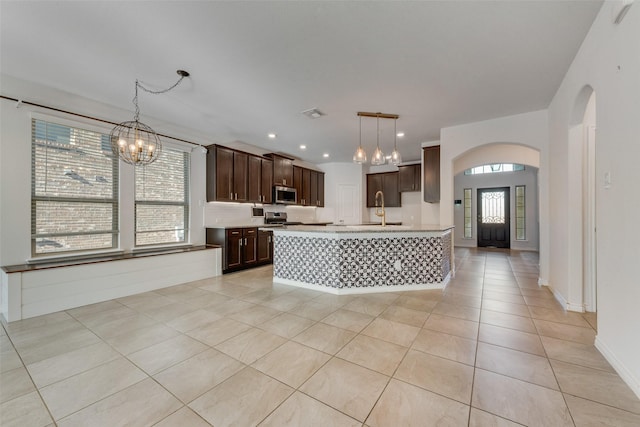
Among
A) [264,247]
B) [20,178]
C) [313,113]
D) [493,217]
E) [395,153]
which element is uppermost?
[313,113]

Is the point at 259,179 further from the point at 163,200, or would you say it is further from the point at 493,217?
the point at 493,217

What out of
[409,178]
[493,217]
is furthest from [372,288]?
[493,217]

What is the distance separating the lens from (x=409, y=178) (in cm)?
723

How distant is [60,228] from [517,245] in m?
10.5

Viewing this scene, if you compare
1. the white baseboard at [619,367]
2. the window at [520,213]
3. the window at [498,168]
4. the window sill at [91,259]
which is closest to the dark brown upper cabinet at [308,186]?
the window sill at [91,259]

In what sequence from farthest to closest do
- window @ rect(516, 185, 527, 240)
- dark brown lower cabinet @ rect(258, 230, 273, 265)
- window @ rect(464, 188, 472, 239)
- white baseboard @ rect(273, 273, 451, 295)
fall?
window @ rect(464, 188, 472, 239) → window @ rect(516, 185, 527, 240) → dark brown lower cabinet @ rect(258, 230, 273, 265) → white baseboard @ rect(273, 273, 451, 295)

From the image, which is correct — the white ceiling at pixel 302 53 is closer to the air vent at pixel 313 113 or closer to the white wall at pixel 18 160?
the air vent at pixel 313 113

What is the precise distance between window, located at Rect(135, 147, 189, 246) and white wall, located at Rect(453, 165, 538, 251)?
824 cm

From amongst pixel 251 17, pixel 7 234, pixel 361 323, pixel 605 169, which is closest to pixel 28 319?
pixel 7 234

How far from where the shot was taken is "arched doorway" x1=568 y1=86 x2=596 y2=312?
2709mm

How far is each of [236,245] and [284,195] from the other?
1.95 m

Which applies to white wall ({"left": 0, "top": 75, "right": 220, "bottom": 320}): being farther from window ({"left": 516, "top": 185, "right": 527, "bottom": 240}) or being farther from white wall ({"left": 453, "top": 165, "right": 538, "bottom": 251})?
window ({"left": 516, "top": 185, "right": 527, "bottom": 240})

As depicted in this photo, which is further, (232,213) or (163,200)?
(232,213)

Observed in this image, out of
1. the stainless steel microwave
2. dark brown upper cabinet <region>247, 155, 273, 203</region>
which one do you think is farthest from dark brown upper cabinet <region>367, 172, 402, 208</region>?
dark brown upper cabinet <region>247, 155, 273, 203</region>
